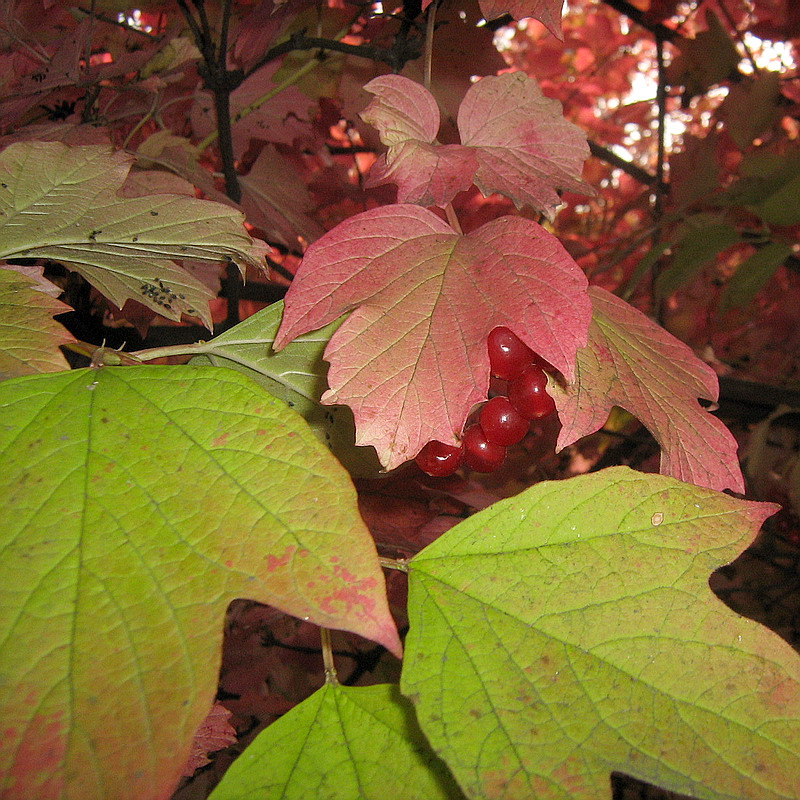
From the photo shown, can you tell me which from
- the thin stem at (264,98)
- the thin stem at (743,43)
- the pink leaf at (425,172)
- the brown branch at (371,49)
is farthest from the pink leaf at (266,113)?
the thin stem at (743,43)

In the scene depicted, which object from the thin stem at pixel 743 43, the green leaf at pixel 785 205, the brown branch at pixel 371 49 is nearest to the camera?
the brown branch at pixel 371 49

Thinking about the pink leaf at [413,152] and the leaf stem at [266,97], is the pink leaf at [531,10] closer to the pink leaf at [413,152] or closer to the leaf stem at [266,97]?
the pink leaf at [413,152]

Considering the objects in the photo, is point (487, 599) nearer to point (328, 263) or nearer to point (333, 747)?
point (333, 747)

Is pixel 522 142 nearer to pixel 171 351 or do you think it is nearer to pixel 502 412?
pixel 502 412

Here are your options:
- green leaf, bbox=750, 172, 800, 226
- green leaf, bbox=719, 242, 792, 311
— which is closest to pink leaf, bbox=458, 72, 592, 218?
green leaf, bbox=750, 172, 800, 226

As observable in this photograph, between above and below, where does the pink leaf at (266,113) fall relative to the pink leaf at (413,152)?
above

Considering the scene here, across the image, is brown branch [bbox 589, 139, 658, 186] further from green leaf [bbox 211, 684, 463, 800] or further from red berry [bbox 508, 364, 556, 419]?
green leaf [bbox 211, 684, 463, 800]

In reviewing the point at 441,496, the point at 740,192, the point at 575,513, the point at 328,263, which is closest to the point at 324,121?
the point at 740,192

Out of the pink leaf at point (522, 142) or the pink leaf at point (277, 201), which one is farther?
the pink leaf at point (277, 201)
